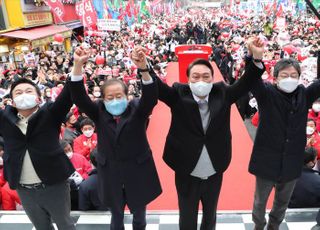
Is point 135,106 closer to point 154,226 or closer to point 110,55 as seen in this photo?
point 154,226

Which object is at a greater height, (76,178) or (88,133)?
(88,133)

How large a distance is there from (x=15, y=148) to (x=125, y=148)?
772 mm

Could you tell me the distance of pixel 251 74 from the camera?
2.24 meters

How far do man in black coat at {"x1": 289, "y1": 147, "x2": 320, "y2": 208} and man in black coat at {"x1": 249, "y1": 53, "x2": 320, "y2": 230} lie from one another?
745 mm

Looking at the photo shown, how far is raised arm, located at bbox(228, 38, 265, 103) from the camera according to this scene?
2168 mm

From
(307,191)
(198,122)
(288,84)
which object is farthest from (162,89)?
(307,191)

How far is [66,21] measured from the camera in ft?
78.6

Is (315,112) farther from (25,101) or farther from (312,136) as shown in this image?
(25,101)

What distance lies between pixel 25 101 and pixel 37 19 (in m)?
19.0

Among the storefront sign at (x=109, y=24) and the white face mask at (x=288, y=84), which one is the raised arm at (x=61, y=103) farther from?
the storefront sign at (x=109, y=24)

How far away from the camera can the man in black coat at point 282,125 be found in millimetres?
2330

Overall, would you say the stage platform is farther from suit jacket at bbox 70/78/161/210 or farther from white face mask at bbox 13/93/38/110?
white face mask at bbox 13/93/38/110

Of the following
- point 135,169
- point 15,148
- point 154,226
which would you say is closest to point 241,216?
point 154,226

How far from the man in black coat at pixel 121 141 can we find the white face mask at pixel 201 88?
0.29 meters
